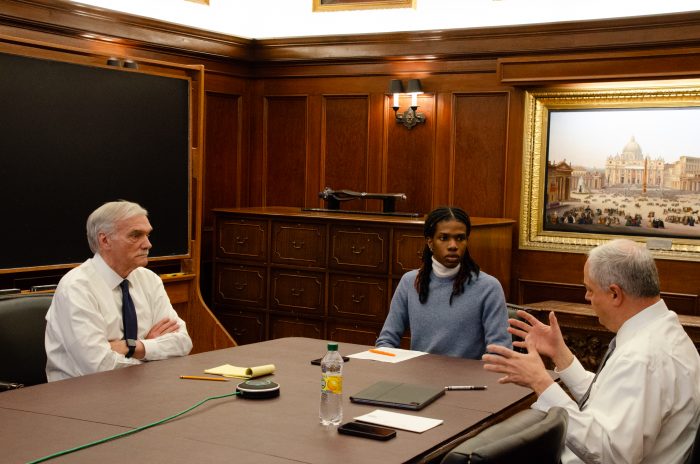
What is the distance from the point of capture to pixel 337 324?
6926mm

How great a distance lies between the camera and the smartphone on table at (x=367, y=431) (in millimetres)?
2790

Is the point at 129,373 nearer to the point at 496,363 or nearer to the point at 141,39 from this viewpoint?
the point at 496,363

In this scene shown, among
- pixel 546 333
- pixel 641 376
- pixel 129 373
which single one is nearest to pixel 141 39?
pixel 129 373

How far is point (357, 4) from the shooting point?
24.8ft

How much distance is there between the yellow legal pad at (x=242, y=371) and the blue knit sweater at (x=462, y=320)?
1041mm

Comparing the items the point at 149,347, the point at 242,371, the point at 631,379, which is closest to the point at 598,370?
the point at 631,379

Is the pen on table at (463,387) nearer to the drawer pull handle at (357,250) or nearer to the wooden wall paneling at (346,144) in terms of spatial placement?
the drawer pull handle at (357,250)

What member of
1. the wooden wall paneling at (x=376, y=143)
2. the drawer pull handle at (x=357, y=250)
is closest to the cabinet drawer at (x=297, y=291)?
the drawer pull handle at (x=357, y=250)

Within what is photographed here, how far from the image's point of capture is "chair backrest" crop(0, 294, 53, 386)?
3941mm

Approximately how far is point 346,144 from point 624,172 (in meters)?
2.26

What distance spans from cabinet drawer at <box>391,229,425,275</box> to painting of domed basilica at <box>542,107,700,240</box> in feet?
3.41

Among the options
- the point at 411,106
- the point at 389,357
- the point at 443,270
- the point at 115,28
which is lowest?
the point at 389,357

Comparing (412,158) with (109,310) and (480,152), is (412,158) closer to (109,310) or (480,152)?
(480,152)

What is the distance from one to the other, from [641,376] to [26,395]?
6.62ft
